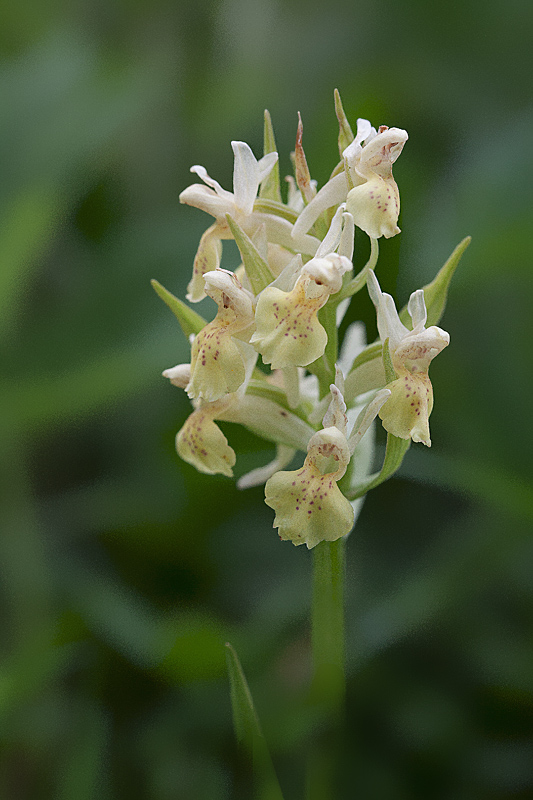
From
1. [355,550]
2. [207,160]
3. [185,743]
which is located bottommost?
[185,743]

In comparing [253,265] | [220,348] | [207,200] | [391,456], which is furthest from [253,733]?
[207,200]

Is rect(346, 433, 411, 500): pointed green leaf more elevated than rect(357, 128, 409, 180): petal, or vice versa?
rect(357, 128, 409, 180): petal

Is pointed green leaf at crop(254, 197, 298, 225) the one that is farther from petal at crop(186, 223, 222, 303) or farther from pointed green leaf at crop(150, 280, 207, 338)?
pointed green leaf at crop(150, 280, 207, 338)

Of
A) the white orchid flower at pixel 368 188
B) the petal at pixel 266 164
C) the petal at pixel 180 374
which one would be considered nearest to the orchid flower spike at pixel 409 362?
the white orchid flower at pixel 368 188

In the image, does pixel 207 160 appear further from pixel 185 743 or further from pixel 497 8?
pixel 185 743

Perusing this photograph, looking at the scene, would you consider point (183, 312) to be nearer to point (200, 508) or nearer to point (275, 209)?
point (275, 209)

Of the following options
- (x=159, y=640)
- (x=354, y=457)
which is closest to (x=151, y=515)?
(x=159, y=640)

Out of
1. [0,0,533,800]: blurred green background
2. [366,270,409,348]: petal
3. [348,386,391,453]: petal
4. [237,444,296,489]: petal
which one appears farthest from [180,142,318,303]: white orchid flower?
[0,0,533,800]: blurred green background
